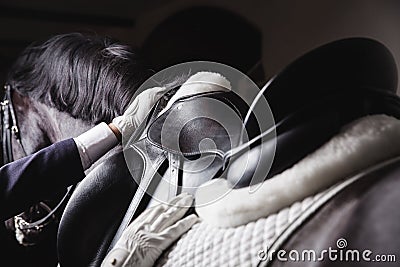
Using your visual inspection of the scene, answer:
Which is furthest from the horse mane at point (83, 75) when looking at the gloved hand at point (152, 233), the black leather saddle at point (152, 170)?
the gloved hand at point (152, 233)

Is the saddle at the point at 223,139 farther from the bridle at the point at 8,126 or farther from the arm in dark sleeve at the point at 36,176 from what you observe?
the bridle at the point at 8,126

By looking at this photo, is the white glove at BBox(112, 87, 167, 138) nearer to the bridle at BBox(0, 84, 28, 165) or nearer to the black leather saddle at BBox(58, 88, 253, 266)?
the black leather saddle at BBox(58, 88, 253, 266)

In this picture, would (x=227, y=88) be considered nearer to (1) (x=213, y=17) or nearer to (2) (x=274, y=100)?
(2) (x=274, y=100)

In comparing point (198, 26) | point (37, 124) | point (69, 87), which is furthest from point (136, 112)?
point (198, 26)

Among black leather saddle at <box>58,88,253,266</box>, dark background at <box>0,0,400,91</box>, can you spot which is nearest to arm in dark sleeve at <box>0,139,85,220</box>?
black leather saddle at <box>58,88,253,266</box>

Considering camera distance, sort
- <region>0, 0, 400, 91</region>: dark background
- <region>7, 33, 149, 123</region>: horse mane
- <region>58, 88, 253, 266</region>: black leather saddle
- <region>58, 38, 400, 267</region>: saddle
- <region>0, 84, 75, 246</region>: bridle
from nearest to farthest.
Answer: <region>58, 38, 400, 267</region>: saddle, <region>58, 88, 253, 266</region>: black leather saddle, <region>7, 33, 149, 123</region>: horse mane, <region>0, 84, 75, 246</region>: bridle, <region>0, 0, 400, 91</region>: dark background

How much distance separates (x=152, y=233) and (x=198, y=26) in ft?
4.40

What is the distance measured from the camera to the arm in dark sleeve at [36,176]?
2.38 ft

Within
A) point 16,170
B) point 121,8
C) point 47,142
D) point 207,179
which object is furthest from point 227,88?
point 121,8

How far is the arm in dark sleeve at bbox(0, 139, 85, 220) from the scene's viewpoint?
2.38 feet

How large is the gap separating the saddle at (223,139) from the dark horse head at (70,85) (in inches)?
4.8

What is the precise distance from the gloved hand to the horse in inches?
5.4

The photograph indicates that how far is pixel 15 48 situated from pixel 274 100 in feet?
4.79

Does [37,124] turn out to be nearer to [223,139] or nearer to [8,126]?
[8,126]
